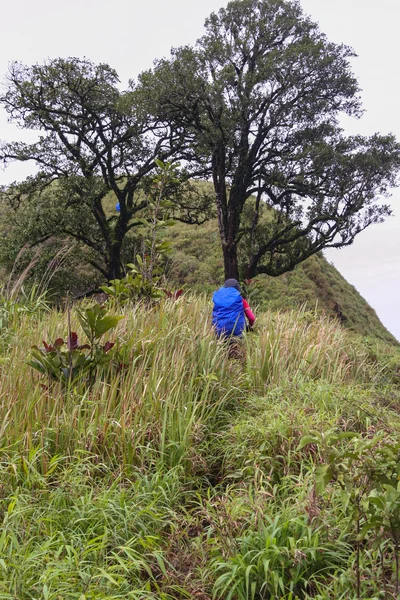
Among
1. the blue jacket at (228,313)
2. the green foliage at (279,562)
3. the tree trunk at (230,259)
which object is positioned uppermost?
the tree trunk at (230,259)

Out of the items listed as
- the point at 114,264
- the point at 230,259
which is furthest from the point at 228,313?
the point at 114,264

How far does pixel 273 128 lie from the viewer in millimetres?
15914

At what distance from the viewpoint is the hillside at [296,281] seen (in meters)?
19.1

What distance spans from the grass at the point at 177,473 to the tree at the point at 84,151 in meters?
10.2

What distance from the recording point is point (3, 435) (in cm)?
336

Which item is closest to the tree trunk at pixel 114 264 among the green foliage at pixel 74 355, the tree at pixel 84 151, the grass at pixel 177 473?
the tree at pixel 84 151

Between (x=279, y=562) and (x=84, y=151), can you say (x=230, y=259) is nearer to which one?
(x=84, y=151)

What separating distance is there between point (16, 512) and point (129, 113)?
13.8m

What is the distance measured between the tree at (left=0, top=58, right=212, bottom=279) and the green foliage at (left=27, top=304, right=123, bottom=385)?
10841 mm

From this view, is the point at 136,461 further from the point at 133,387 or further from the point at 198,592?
the point at 198,592

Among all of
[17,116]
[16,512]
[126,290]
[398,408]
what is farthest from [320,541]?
[17,116]

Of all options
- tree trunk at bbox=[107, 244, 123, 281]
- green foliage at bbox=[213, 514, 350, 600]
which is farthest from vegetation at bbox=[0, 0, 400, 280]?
green foliage at bbox=[213, 514, 350, 600]

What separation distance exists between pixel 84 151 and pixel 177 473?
14.9 m

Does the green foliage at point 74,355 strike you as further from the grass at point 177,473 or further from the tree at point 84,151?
the tree at point 84,151
